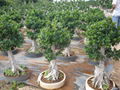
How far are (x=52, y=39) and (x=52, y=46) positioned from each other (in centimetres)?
63

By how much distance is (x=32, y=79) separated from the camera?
497 inches

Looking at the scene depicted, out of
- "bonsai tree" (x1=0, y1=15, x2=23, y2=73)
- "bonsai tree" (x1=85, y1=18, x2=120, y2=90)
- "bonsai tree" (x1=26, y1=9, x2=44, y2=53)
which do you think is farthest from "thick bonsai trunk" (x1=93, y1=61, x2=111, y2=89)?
"bonsai tree" (x1=26, y1=9, x2=44, y2=53)

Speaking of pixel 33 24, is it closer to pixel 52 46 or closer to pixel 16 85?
pixel 52 46

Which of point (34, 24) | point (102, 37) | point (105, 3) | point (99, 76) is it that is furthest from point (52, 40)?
point (105, 3)

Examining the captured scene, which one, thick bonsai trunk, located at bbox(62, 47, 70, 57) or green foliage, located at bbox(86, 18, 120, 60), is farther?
thick bonsai trunk, located at bbox(62, 47, 70, 57)

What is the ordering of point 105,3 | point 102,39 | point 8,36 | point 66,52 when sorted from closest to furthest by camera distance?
point 102,39, point 8,36, point 66,52, point 105,3

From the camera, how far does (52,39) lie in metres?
10.7

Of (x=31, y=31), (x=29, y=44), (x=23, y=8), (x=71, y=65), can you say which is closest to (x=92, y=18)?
(x=71, y=65)

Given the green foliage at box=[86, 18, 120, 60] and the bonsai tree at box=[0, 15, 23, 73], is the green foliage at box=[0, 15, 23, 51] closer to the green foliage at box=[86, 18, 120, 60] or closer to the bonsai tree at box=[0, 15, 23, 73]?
the bonsai tree at box=[0, 15, 23, 73]

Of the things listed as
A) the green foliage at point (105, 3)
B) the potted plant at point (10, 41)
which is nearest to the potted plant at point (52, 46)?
the potted plant at point (10, 41)

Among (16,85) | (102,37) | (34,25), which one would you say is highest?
(34,25)

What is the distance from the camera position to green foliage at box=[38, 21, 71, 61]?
418 inches

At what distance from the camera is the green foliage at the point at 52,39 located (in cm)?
1061

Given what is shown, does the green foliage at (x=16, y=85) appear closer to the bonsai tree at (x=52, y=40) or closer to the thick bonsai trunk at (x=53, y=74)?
the thick bonsai trunk at (x=53, y=74)
